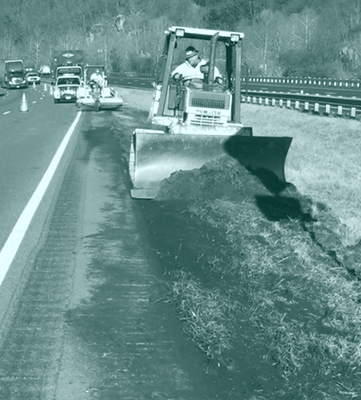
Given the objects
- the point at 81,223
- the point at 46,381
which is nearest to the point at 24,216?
the point at 81,223

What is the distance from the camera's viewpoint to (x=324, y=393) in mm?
4719

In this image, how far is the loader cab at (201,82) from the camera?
13602 mm

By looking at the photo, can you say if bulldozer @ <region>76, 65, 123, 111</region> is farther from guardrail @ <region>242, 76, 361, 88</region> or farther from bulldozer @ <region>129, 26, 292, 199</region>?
bulldozer @ <region>129, 26, 292, 199</region>

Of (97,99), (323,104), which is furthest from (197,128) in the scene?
(97,99)

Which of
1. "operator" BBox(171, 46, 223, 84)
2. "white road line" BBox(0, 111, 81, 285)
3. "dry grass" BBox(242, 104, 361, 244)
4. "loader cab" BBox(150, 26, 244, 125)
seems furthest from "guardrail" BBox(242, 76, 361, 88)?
"white road line" BBox(0, 111, 81, 285)

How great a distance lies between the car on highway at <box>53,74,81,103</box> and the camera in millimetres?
44000

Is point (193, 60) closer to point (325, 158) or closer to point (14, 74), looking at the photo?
point (325, 158)

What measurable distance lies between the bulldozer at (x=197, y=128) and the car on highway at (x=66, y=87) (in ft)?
98.6

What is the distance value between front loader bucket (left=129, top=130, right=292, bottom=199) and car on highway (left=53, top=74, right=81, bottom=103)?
1274 inches

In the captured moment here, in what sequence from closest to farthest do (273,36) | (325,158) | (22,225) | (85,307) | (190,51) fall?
(85,307) → (22,225) → (190,51) → (325,158) → (273,36)

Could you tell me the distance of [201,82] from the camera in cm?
1394

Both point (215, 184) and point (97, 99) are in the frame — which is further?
point (97, 99)

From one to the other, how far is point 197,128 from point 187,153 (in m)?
1.03

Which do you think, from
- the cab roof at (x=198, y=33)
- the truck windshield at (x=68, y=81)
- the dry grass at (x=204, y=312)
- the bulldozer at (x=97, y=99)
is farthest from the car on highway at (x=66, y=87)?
the dry grass at (x=204, y=312)
